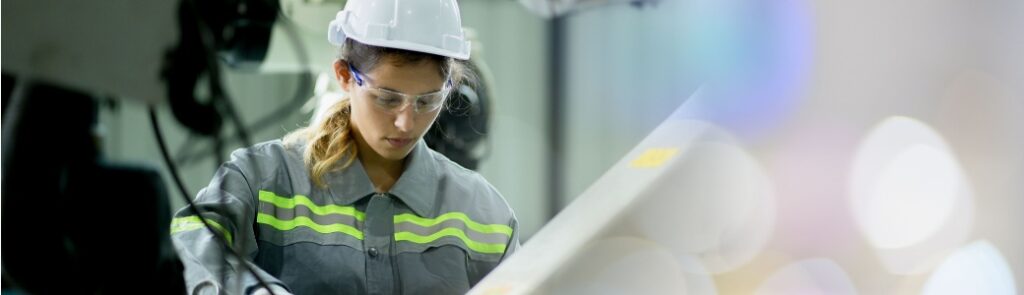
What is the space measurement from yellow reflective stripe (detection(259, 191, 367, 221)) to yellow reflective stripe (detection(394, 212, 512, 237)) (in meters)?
0.06

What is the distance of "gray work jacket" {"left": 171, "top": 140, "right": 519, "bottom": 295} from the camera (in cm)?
122

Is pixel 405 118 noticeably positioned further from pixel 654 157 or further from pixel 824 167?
pixel 824 167

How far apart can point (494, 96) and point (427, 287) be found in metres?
0.63

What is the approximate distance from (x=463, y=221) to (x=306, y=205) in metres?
0.23

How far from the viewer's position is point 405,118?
129 centimetres

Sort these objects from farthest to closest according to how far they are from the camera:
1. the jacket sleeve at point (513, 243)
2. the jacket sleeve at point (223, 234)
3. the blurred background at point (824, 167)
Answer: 1. the jacket sleeve at point (513, 243)
2. the jacket sleeve at point (223, 234)
3. the blurred background at point (824, 167)

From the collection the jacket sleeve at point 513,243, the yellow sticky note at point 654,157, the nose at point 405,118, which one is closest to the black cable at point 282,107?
the nose at point 405,118

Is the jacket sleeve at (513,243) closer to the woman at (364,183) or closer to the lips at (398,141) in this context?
the woman at (364,183)

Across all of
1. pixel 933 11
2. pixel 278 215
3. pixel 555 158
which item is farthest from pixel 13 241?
pixel 933 11

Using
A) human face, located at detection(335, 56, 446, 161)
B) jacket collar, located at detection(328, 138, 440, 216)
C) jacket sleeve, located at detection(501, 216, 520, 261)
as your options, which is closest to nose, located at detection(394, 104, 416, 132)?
human face, located at detection(335, 56, 446, 161)

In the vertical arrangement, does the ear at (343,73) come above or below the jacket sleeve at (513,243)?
above

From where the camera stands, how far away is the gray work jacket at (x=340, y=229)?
1219mm

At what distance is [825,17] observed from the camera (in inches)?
38.5

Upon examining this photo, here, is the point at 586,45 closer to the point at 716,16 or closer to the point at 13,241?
the point at 716,16
